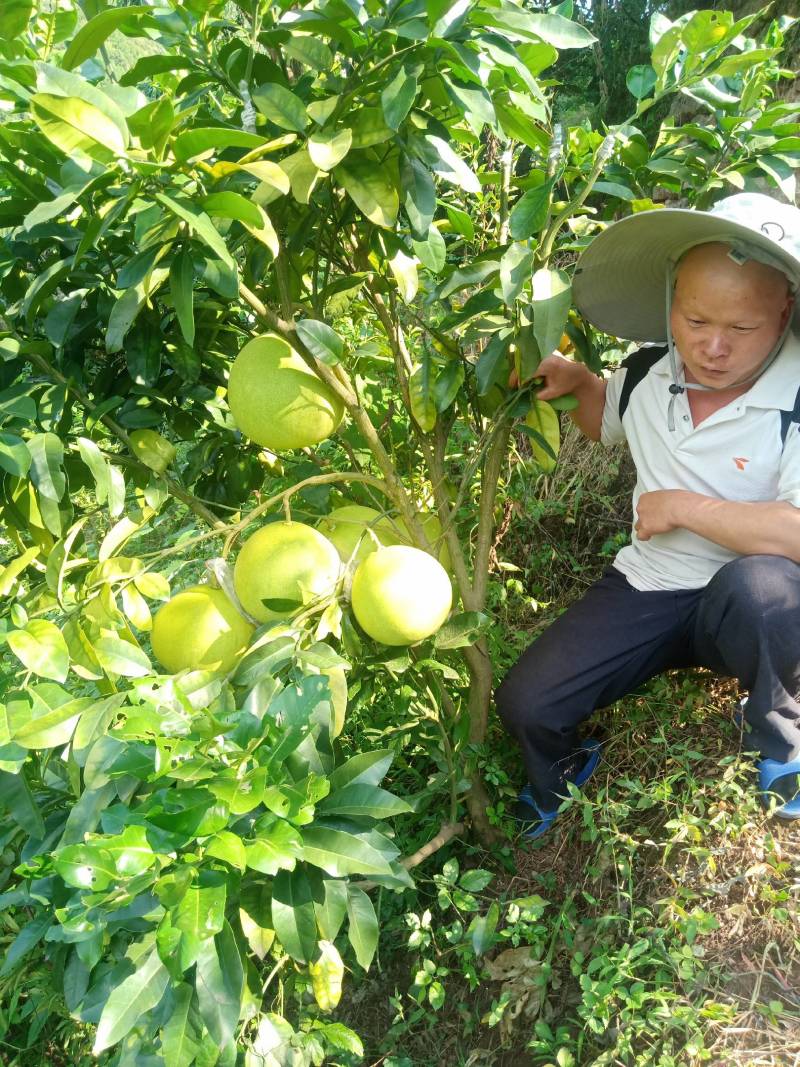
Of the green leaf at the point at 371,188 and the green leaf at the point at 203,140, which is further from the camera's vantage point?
the green leaf at the point at 371,188

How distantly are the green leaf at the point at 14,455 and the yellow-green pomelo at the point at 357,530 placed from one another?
49cm

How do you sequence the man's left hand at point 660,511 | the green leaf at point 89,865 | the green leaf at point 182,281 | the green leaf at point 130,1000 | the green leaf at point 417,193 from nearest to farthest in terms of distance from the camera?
the green leaf at point 89,865, the green leaf at point 130,1000, the green leaf at point 182,281, the green leaf at point 417,193, the man's left hand at point 660,511

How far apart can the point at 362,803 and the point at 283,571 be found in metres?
0.38

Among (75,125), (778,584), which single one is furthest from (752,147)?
(75,125)

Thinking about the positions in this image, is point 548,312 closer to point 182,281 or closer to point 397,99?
point 397,99

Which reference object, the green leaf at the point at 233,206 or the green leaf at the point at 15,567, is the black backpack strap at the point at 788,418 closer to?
the green leaf at the point at 233,206

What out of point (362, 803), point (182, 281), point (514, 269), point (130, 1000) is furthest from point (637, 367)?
point (130, 1000)

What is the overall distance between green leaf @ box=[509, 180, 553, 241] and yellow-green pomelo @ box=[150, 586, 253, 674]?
765 millimetres

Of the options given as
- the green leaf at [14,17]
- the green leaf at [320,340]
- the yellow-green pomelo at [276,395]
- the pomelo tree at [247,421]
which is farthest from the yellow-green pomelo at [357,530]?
the green leaf at [14,17]

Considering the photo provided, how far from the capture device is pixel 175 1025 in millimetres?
971

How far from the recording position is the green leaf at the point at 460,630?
4.82 ft

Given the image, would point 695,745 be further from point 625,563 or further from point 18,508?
point 18,508

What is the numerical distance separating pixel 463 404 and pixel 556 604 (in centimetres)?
101

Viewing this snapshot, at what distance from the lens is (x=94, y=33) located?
1.09 meters
